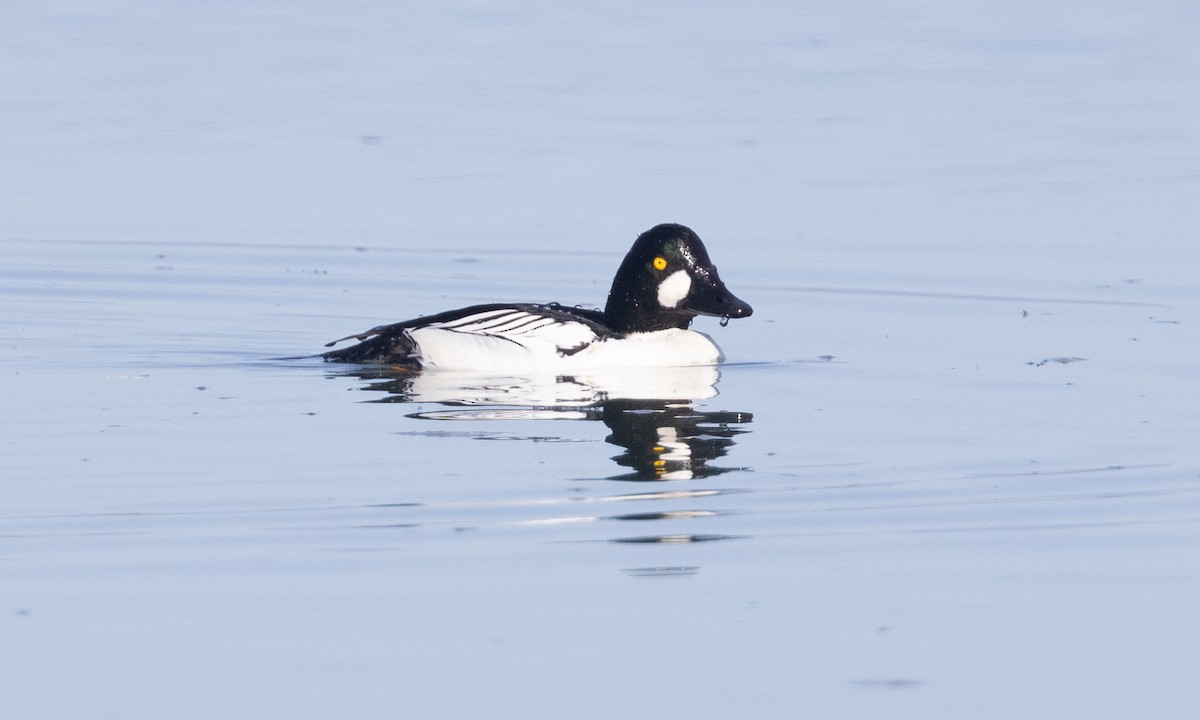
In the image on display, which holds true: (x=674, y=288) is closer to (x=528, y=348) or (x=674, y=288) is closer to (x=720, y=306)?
(x=720, y=306)

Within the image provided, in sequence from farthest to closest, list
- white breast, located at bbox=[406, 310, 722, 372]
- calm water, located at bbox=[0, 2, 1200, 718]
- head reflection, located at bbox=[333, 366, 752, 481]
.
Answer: white breast, located at bbox=[406, 310, 722, 372]
head reflection, located at bbox=[333, 366, 752, 481]
calm water, located at bbox=[0, 2, 1200, 718]

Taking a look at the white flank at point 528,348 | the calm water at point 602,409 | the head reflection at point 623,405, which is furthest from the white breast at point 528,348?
the calm water at point 602,409

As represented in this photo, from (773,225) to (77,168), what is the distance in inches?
261

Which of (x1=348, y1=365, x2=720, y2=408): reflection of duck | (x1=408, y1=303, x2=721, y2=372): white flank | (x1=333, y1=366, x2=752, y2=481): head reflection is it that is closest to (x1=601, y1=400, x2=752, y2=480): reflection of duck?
(x1=333, y1=366, x2=752, y2=481): head reflection

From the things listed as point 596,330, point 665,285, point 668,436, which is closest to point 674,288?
point 665,285

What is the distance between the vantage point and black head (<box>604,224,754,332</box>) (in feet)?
40.6

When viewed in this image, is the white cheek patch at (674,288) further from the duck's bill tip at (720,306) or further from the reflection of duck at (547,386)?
the reflection of duck at (547,386)

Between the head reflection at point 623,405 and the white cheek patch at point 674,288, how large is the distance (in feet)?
1.59

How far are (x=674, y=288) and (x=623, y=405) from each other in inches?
61.9

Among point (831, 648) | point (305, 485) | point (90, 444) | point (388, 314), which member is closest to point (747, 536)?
point (831, 648)

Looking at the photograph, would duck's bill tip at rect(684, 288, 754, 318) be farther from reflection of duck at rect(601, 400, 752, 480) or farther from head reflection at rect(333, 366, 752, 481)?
reflection of duck at rect(601, 400, 752, 480)

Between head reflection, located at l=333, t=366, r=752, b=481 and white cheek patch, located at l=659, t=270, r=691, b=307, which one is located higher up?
white cheek patch, located at l=659, t=270, r=691, b=307

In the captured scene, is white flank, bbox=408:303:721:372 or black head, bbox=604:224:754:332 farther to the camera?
black head, bbox=604:224:754:332

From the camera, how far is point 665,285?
12.4 m
